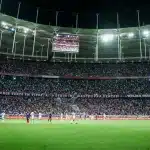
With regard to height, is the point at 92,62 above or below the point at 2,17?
below

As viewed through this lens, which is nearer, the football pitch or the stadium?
the football pitch

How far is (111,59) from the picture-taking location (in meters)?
68.6

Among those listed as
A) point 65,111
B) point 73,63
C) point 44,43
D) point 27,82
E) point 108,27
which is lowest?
point 65,111

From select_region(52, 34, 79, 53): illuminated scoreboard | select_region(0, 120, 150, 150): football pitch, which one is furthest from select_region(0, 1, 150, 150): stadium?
select_region(0, 120, 150, 150): football pitch

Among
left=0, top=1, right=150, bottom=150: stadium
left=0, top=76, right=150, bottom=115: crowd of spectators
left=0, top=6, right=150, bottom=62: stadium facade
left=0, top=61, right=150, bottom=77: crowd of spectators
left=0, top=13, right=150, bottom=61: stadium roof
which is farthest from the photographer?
left=0, top=61, right=150, bottom=77: crowd of spectators

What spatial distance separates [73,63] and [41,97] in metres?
14.3

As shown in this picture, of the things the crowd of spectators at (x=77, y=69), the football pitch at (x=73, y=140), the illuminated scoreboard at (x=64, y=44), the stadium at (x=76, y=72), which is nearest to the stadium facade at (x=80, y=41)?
the stadium at (x=76, y=72)

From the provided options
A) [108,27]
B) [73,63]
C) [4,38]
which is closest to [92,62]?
[73,63]

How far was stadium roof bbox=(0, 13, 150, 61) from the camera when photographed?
199ft

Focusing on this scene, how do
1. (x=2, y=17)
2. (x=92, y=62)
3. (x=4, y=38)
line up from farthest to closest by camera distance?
(x=92, y=62) → (x=4, y=38) → (x=2, y=17)

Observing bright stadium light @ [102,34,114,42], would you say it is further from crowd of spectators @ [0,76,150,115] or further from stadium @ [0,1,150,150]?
crowd of spectators @ [0,76,150,115]

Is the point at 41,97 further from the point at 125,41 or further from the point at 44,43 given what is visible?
the point at 125,41

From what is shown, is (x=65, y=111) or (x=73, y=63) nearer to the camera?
(x=65, y=111)

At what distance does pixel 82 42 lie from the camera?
6700 centimetres
